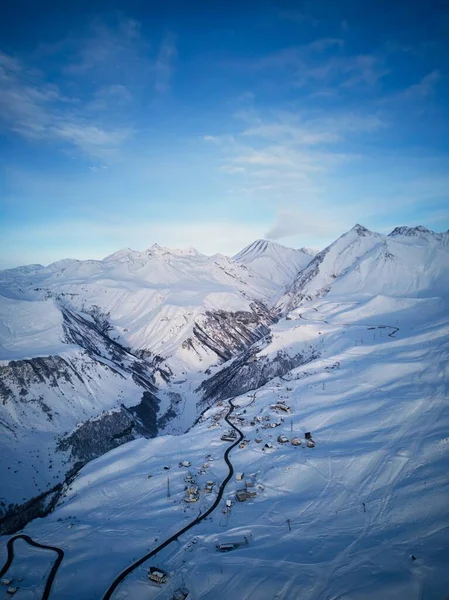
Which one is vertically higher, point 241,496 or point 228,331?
point 241,496

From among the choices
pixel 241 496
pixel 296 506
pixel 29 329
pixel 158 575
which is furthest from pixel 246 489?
pixel 29 329

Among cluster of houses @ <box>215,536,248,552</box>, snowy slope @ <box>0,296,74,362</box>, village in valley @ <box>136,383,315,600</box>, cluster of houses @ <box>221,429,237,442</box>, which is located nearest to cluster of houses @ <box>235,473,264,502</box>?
village in valley @ <box>136,383,315,600</box>

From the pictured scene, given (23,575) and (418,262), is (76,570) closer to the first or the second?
(23,575)

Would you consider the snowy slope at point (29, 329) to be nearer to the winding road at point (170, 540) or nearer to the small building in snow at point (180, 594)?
the winding road at point (170, 540)

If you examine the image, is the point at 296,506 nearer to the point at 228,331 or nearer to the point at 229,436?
the point at 229,436

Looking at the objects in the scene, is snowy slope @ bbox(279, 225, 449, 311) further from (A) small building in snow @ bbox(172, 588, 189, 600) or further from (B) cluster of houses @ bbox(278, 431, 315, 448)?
(A) small building in snow @ bbox(172, 588, 189, 600)

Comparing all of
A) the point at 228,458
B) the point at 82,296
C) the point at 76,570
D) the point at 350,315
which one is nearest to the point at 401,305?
the point at 350,315
